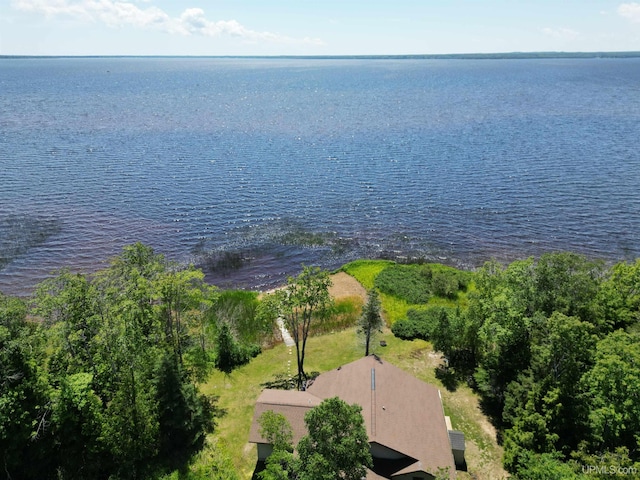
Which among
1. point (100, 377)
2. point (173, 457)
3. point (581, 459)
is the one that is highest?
point (100, 377)

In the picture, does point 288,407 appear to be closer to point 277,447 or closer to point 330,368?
point 277,447

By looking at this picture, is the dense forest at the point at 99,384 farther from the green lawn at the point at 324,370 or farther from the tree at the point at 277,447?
the tree at the point at 277,447

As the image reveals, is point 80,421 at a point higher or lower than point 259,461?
higher

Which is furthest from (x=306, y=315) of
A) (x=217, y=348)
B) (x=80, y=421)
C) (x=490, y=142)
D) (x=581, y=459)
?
(x=490, y=142)

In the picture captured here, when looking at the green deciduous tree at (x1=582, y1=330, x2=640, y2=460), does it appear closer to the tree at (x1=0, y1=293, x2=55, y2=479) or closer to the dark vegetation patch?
the dark vegetation patch

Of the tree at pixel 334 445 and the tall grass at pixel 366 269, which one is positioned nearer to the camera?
the tree at pixel 334 445

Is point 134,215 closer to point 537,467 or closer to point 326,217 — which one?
point 326,217

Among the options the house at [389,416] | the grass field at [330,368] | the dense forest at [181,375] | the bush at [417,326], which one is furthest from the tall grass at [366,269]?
the house at [389,416]
